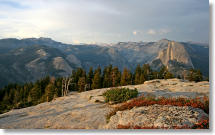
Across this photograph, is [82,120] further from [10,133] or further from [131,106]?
[10,133]

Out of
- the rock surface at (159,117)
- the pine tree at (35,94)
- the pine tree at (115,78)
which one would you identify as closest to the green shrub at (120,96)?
the rock surface at (159,117)

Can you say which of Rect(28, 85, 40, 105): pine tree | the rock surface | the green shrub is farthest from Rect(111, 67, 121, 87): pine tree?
the rock surface

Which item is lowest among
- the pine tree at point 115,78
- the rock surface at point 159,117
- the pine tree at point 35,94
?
the pine tree at point 35,94

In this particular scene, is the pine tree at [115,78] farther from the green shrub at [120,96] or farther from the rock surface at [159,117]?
the rock surface at [159,117]

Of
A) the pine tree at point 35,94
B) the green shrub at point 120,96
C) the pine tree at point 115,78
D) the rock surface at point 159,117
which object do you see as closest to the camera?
the rock surface at point 159,117

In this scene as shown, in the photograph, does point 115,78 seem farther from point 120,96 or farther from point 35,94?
point 120,96

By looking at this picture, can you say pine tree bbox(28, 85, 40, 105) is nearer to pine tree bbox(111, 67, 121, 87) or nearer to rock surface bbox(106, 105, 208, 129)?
pine tree bbox(111, 67, 121, 87)

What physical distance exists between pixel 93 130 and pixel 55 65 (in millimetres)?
167060

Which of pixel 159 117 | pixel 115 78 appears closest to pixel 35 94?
pixel 115 78

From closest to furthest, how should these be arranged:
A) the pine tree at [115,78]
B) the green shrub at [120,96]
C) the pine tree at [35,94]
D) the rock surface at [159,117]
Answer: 1. the rock surface at [159,117]
2. the green shrub at [120,96]
3. the pine tree at [115,78]
4. the pine tree at [35,94]

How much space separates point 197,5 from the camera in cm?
899

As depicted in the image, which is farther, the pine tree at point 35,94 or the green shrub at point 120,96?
the pine tree at point 35,94

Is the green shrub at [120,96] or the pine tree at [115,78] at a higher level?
the green shrub at [120,96]

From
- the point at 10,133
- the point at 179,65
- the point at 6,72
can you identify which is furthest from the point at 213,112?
the point at 6,72
